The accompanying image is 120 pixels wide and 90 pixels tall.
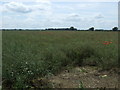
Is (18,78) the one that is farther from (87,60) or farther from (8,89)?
(87,60)

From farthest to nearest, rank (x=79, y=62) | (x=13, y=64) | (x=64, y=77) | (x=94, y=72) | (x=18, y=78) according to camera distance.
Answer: (x=79, y=62) < (x=94, y=72) < (x=64, y=77) < (x=13, y=64) < (x=18, y=78)

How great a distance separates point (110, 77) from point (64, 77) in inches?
41.1

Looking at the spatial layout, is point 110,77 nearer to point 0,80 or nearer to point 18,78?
point 18,78

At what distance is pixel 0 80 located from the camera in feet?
12.0

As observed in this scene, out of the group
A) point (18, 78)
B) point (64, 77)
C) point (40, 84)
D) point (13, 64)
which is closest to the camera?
point (18, 78)

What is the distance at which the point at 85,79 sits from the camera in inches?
157

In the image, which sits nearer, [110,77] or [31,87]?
[31,87]

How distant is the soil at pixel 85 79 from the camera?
3.67 m

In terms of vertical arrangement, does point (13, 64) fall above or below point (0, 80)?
above

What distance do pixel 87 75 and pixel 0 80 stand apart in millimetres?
1961

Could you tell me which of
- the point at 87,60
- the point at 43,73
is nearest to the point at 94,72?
the point at 87,60

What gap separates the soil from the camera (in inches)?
144

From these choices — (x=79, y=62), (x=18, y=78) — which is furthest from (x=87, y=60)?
(x=18, y=78)

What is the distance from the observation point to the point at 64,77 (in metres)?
4.20
